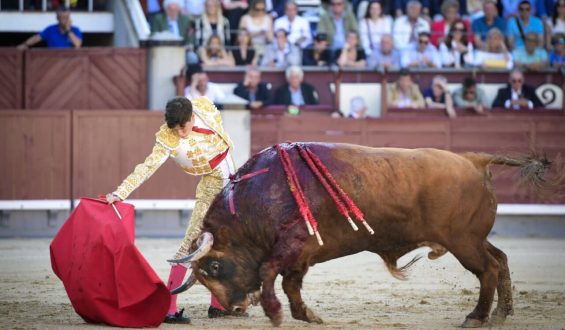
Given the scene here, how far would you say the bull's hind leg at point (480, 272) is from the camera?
6.81 metres

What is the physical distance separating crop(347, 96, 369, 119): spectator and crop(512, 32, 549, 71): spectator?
5.99 feet

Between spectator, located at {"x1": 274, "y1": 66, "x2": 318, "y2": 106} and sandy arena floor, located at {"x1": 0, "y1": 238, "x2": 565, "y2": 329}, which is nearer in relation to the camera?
sandy arena floor, located at {"x1": 0, "y1": 238, "x2": 565, "y2": 329}

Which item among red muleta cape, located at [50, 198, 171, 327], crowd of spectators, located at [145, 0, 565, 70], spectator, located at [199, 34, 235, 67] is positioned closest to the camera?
red muleta cape, located at [50, 198, 171, 327]

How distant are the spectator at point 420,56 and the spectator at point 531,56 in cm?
97

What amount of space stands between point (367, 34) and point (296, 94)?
1.10 m

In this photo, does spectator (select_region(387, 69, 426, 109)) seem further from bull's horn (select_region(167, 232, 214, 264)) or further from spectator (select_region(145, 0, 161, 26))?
bull's horn (select_region(167, 232, 214, 264))

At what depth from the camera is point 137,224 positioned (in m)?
13.2

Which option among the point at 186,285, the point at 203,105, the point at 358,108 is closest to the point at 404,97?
the point at 358,108

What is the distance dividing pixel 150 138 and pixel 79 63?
1.11 m

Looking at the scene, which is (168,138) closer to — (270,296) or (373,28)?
(270,296)

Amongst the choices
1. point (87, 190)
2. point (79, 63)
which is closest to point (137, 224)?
point (87, 190)

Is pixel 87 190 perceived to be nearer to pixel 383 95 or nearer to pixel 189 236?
pixel 383 95

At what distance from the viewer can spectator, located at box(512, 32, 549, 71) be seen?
46.0 feet

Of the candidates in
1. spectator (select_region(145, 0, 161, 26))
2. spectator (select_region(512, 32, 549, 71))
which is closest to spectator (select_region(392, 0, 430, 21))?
spectator (select_region(512, 32, 549, 71))
